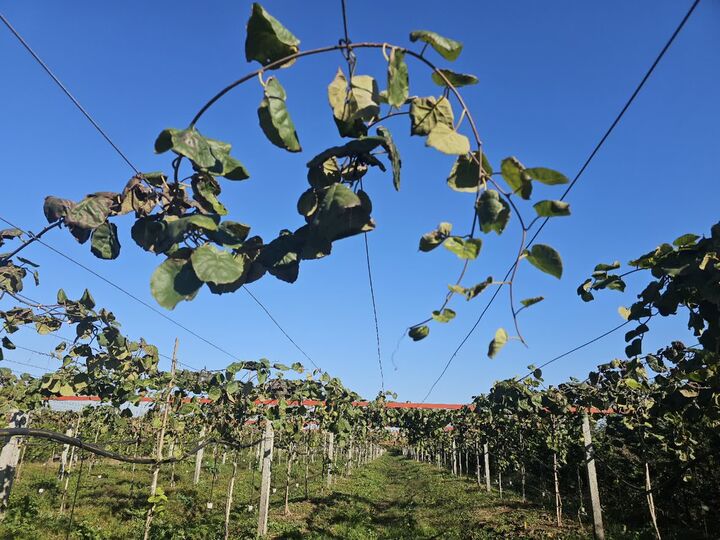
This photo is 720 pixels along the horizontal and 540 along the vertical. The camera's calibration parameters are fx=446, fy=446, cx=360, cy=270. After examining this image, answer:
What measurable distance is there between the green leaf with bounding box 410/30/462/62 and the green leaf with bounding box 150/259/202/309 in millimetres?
891

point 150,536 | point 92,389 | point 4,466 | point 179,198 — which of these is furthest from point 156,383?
point 179,198

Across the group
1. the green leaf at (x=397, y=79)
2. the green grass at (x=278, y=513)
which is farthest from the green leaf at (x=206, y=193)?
the green grass at (x=278, y=513)

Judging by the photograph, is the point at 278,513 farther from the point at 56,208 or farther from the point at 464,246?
the point at 464,246

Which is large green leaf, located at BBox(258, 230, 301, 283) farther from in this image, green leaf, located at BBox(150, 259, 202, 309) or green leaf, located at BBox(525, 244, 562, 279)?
green leaf, located at BBox(525, 244, 562, 279)

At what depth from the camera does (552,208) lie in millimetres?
1076

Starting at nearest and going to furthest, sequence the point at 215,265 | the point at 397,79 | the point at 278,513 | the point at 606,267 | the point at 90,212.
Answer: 1. the point at 397,79
2. the point at 215,265
3. the point at 90,212
4. the point at 606,267
5. the point at 278,513

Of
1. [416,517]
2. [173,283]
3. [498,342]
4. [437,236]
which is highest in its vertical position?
[437,236]

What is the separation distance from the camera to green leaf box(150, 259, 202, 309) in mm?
1263

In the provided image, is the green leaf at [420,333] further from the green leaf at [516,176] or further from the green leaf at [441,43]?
the green leaf at [441,43]

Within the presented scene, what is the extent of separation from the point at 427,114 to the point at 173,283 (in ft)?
2.81

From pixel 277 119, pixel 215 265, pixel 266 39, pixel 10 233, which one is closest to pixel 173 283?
pixel 215 265

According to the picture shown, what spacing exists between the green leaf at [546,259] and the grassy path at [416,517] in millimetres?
11013

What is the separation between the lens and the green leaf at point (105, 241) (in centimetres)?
167

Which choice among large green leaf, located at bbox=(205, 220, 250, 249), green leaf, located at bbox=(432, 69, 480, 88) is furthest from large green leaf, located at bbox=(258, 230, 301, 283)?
green leaf, located at bbox=(432, 69, 480, 88)
